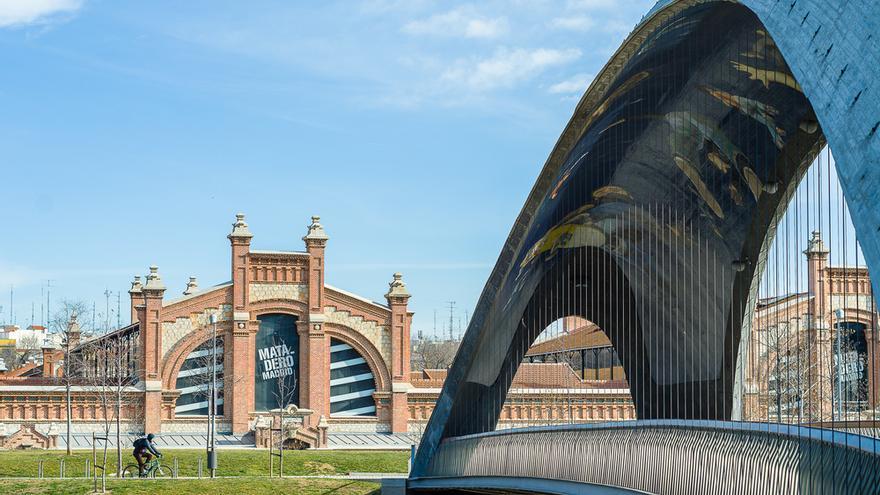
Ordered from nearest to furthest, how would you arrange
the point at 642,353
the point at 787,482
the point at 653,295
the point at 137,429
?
the point at 787,482
the point at 653,295
the point at 642,353
the point at 137,429

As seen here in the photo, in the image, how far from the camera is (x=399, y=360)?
51719 millimetres

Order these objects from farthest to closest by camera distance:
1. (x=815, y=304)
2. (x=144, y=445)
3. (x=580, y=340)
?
1. (x=580, y=340)
2. (x=144, y=445)
3. (x=815, y=304)

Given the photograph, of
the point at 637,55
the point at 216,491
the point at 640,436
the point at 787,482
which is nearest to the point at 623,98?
the point at 637,55

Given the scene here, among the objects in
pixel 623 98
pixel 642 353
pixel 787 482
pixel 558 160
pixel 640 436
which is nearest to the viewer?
pixel 787 482

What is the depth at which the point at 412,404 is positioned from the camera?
171ft

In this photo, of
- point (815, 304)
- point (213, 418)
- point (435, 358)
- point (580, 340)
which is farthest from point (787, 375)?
point (435, 358)

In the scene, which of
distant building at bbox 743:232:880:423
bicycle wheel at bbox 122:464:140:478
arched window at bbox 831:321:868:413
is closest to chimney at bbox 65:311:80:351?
bicycle wheel at bbox 122:464:140:478

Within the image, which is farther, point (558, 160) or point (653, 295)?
point (653, 295)

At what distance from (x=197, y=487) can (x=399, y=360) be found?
2248 centimetres

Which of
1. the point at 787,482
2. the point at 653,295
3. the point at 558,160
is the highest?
the point at 558,160

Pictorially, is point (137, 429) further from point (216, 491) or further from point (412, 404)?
point (216, 491)

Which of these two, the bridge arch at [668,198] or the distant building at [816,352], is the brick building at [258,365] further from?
the bridge arch at [668,198]

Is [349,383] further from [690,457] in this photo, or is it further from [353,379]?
[690,457]

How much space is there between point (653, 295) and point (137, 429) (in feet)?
99.0
